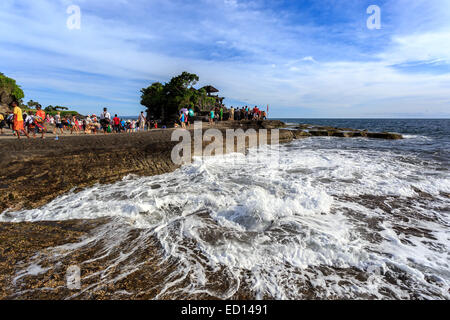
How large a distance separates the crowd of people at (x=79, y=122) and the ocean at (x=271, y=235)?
7654mm

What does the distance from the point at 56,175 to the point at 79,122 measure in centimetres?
1681

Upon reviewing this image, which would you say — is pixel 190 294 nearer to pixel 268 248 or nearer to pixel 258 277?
pixel 258 277

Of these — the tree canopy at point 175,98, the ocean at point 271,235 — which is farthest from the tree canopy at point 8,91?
the ocean at point 271,235

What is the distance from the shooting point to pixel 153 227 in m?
3.85

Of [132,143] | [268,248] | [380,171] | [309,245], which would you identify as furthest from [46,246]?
[380,171]

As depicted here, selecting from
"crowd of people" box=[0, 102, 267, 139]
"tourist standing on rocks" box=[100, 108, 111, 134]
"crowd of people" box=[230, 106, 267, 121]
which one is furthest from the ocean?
"crowd of people" box=[230, 106, 267, 121]

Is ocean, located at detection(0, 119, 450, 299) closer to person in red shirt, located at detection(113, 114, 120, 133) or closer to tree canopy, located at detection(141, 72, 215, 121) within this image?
person in red shirt, located at detection(113, 114, 120, 133)

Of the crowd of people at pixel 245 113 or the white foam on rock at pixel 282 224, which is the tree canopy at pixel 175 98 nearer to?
the crowd of people at pixel 245 113

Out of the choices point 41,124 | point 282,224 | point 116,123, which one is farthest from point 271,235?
point 116,123

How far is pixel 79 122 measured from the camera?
62.6 feet

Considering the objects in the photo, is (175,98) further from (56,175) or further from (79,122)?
(56,175)

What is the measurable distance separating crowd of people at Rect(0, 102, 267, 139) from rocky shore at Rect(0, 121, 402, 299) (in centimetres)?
328

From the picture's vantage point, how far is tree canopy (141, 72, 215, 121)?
101 ft
